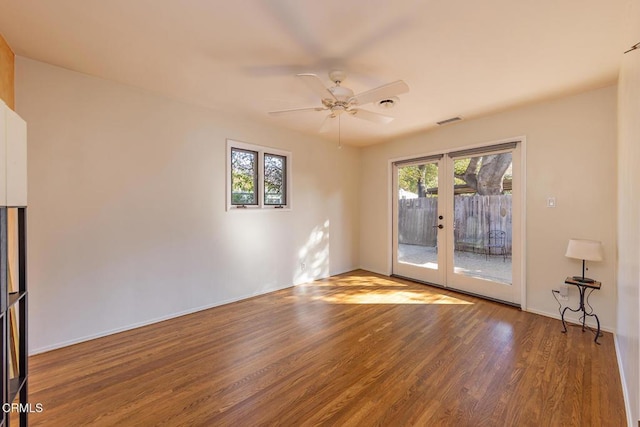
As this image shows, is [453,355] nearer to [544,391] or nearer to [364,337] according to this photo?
[544,391]

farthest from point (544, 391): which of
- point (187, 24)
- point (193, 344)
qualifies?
point (187, 24)

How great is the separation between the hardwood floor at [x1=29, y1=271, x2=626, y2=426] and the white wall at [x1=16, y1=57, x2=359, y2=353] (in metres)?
0.34

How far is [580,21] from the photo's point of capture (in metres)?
1.86

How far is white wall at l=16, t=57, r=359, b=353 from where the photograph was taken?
2434 millimetres

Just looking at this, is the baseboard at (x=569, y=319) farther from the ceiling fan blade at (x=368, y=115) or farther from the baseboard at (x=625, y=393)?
the ceiling fan blade at (x=368, y=115)

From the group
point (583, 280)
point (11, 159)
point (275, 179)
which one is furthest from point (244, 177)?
point (583, 280)

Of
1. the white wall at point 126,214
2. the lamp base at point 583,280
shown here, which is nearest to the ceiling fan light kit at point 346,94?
the white wall at point 126,214

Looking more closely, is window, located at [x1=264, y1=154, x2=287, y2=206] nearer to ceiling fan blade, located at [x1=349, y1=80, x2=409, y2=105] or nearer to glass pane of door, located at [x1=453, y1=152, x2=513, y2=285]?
ceiling fan blade, located at [x1=349, y1=80, x2=409, y2=105]

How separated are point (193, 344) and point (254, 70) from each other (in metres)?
2.68

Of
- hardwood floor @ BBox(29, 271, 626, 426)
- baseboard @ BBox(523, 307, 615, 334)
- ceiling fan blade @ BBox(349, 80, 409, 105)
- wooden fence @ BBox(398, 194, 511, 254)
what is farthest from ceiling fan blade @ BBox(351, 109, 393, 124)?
baseboard @ BBox(523, 307, 615, 334)

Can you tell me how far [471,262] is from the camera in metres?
4.02

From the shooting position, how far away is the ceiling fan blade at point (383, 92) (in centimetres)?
209

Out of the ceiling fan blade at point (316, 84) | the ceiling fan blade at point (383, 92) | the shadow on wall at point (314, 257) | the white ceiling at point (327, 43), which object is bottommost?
the shadow on wall at point (314, 257)

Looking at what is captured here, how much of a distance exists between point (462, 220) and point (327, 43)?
323 cm
